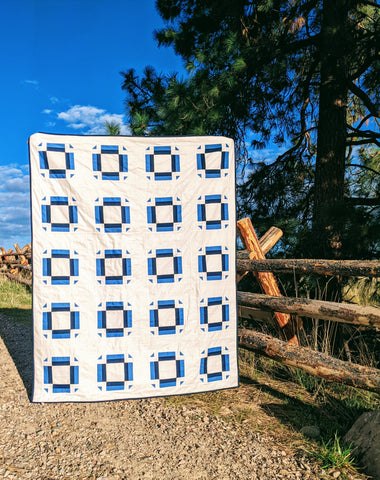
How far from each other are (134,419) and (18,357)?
2.46 m

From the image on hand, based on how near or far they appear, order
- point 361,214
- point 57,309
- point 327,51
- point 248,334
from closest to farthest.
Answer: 1. point 57,309
2. point 248,334
3. point 361,214
4. point 327,51

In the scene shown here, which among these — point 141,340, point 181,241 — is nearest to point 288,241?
point 181,241

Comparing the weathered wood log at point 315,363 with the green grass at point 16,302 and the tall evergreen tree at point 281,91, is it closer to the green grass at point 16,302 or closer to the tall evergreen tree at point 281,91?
the tall evergreen tree at point 281,91

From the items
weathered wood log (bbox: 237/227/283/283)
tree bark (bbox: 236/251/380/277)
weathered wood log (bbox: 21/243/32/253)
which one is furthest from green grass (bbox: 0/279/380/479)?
weathered wood log (bbox: 21/243/32/253)

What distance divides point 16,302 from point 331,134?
8.35m

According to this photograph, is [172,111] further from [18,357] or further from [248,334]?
[18,357]

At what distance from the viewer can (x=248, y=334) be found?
416cm

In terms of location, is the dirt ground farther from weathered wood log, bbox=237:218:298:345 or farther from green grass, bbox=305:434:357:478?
weathered wood log, bbox=237:218:298:345

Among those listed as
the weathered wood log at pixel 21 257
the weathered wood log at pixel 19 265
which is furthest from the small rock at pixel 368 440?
the weathered wood log at pixel 21 257

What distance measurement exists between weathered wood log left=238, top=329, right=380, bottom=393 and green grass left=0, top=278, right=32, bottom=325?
4.87m

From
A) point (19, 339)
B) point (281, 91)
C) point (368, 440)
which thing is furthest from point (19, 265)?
point (368, 440)

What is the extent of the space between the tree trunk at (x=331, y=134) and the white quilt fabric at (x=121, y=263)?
1912mm

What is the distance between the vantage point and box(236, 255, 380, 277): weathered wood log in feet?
11.4

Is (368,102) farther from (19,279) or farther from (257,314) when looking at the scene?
(19,279)
